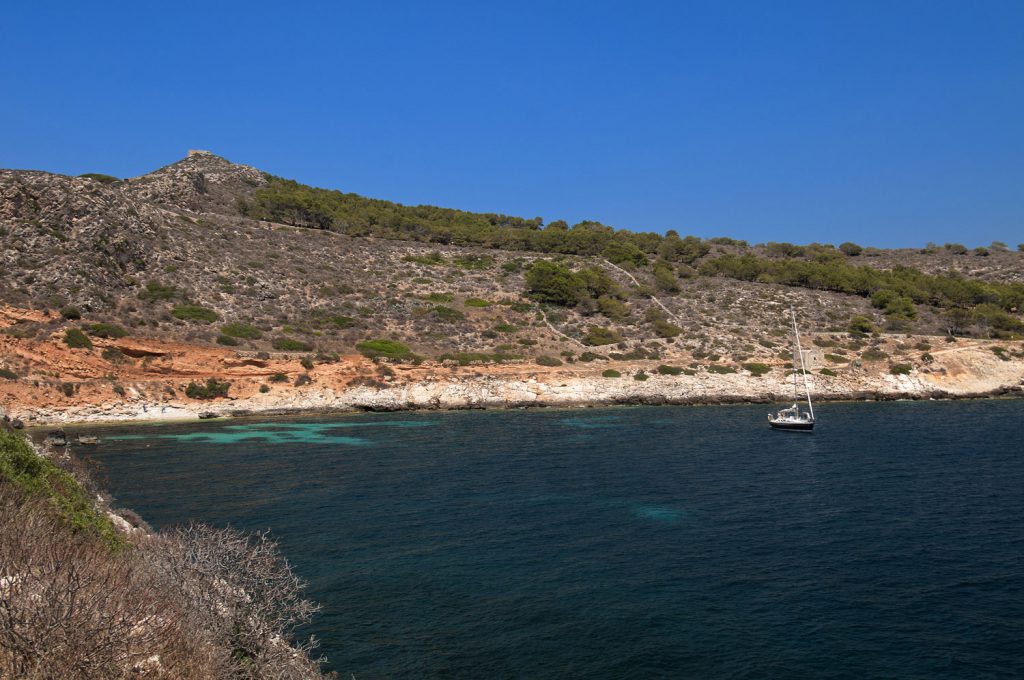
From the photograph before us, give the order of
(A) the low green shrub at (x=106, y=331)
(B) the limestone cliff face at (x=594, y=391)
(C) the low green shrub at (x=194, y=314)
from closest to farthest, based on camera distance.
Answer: (A) the low green shrub at (x=106, y=331) < (B) the limestone cliff face at (x=594, y=391) < (C) the low green shrub at (x=194, y=314)

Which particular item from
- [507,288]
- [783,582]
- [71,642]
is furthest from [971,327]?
[71,642]

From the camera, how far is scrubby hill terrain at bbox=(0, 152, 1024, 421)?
2121 inches

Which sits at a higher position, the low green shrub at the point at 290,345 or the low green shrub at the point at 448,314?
the low green shrub at the point at 448,314

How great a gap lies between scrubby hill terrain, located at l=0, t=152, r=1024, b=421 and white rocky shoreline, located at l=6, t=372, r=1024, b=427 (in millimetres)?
1061

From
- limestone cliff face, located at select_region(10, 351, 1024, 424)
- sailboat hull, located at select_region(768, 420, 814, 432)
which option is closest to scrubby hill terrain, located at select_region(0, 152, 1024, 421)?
limestone cliff face, located at select_region(10, 351, 1024, 424)

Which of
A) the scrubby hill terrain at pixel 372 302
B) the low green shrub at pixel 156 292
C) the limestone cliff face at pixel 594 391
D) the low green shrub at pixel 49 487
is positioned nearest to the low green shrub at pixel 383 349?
the scrubby hill terrain at pixel 372 302

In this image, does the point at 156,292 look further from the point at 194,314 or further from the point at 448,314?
the point at 448,314

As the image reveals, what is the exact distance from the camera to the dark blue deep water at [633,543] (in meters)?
13.2

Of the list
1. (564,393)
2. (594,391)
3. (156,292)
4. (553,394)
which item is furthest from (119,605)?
(156,292)

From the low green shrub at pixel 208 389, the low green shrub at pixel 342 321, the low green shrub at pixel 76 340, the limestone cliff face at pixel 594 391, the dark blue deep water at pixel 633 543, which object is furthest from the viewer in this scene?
the low green shrub at pixel 342 321

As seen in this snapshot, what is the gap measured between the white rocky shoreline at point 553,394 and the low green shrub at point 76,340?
6392 mm

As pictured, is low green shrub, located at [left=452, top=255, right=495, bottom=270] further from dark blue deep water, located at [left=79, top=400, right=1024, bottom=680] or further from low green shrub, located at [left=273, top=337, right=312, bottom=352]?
dark blue deep water, located at [left=79, top=400, right=1024, bottom=680]

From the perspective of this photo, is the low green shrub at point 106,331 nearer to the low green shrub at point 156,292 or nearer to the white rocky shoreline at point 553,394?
the white rocky shoreline at point 553,394

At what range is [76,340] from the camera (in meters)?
50.2
